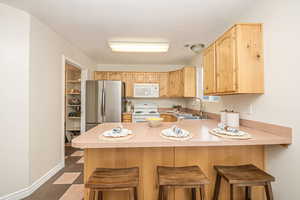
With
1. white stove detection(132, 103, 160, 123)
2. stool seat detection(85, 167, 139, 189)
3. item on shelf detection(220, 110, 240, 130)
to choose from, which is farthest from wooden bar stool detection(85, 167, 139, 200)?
→ white stove detection(132, 103, 160, 123)

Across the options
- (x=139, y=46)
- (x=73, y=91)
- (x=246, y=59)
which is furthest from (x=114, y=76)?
(x=246, y=59)

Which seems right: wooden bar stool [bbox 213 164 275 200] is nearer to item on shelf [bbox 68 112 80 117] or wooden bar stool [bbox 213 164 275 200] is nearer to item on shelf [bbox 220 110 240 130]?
item on shelf [bbox 220 110 240 130]

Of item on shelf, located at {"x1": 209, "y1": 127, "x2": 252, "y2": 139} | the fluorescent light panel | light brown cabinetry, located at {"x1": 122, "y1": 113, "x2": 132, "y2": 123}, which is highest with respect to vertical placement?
the fluorescent light panel

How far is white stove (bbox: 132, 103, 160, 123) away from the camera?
3.98m

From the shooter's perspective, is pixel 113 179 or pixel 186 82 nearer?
pixel 113 179

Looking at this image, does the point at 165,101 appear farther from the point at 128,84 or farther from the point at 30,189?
the point at 30,189

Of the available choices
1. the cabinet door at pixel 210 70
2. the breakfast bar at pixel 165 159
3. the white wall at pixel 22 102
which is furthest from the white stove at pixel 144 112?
the breakfast bar at pixel 165 159

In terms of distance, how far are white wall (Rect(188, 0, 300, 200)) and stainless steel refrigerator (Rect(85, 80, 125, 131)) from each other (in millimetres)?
2838

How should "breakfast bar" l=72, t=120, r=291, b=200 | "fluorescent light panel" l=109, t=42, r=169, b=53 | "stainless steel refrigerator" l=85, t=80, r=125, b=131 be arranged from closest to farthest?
1. "breakfast bar" l=72, t=120, r=291, b=200
2. "fluorescent light panel" l=109, t=42, r=169, b=53
3. "stainless steel refrigerator" l=85, t=80, r=125, b=131

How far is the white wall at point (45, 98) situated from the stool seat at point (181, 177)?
1.88 m

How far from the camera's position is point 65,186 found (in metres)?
2.06

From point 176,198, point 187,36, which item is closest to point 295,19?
point 187,36

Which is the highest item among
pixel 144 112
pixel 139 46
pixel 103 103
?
pixel 139 46

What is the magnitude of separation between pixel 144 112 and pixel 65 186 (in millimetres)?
Answer: 2565
